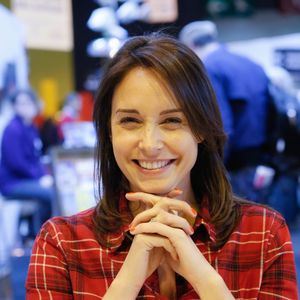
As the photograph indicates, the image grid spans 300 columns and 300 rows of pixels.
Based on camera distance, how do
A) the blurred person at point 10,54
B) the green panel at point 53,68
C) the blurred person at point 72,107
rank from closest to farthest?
the blurred person at point 10,54 < the blurred person at point 72,107 < the green panel at point 53,68

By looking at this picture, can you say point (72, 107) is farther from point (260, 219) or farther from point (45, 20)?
point (260, 219)

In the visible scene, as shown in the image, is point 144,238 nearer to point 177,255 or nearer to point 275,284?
point 177,255

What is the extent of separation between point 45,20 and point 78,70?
5.26 meters

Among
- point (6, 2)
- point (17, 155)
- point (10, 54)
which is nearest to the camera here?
point (17, 155)

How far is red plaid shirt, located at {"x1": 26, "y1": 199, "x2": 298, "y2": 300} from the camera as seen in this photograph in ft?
3.96

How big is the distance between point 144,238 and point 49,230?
0.67 ft

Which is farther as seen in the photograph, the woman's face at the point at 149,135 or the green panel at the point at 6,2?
the green panel at the point at 6,2

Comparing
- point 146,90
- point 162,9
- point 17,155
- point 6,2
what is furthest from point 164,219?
point 6,2

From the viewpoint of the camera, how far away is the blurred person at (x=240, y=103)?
3510mm

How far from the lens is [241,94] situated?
11.5 ft

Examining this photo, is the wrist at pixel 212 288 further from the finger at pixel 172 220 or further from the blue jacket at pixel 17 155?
the blue jacket at pixel 17 155

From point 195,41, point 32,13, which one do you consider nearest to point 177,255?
point 195,41

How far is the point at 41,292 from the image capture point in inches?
47.2

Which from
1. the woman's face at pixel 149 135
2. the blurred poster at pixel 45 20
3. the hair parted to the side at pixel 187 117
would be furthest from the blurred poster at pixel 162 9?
the woman's face at pixel 149 135
